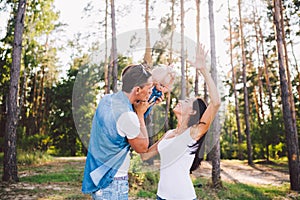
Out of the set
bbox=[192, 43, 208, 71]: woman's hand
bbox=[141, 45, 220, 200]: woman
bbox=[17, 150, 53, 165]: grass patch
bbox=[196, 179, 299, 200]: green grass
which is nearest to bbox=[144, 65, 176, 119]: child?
bbox=[192, 43, 208, 71]: woman's hand

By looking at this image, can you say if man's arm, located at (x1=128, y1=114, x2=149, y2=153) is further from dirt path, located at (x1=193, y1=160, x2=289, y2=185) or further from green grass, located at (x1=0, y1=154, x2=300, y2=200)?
dirt path, located at (x1=193, y1=160, x2=289, y2=185)

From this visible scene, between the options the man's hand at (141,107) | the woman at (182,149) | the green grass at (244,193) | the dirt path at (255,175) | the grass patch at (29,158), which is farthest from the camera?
the grass patch at (29,158)

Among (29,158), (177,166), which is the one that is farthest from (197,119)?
(29,158)

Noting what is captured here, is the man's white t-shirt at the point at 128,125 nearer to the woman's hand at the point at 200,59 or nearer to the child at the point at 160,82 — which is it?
the child at the point at 160,82

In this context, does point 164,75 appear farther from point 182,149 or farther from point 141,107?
point 182,149

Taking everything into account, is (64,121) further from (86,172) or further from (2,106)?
(86,172)

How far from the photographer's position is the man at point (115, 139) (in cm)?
175

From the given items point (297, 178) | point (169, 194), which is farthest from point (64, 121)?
point (169, 194)

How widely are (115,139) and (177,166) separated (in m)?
0.87

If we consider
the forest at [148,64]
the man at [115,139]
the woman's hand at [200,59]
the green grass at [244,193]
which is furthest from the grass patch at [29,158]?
the woman's hand at [200,59]

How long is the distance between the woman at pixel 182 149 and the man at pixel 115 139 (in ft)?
1.86

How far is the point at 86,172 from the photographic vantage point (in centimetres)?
190

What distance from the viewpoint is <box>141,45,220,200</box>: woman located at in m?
2.40

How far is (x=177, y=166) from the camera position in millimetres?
2504
